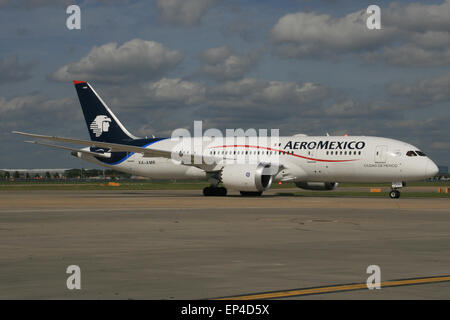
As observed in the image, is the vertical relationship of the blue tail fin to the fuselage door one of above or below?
above

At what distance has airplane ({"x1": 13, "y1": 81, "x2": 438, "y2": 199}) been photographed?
4219 centimetres

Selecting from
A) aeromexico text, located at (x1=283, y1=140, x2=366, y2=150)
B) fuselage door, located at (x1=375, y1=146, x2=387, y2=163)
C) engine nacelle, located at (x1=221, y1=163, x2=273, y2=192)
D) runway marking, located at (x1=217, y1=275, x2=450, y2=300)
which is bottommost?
runway marking, located at (x1=217, y1=275, x2=450, y2=300)

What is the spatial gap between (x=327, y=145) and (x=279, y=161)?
11.3 feet

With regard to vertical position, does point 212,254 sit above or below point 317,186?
below

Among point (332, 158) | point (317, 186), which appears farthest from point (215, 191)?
point (332, 158)

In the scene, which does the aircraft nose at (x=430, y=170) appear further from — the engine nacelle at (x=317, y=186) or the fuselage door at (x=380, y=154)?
A: the engine nacelle at (x=317, y=186)

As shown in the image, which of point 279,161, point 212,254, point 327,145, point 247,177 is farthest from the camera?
point 279,161

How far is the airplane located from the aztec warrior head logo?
224 cm

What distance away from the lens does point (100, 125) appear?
54.2 metres

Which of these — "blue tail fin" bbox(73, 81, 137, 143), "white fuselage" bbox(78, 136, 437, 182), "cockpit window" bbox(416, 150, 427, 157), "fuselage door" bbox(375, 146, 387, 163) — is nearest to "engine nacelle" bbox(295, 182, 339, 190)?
"white fuselage" bbox(78, 136, 437, 182)

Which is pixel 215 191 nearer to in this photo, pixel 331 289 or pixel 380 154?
pixel 380 154

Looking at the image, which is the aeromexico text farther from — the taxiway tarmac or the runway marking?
the runway marking
